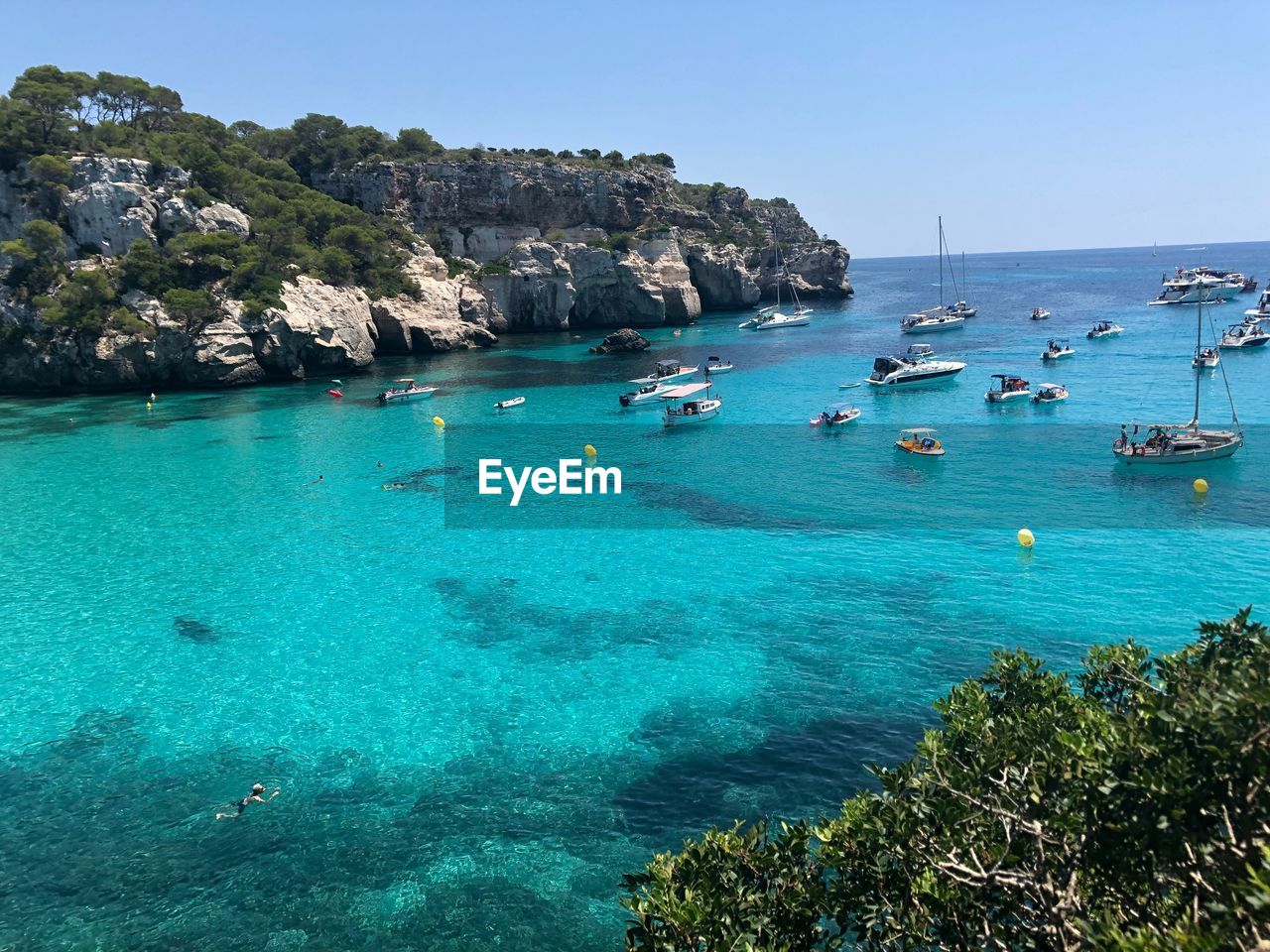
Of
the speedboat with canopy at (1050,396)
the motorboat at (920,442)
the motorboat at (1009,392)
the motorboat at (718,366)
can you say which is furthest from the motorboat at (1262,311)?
the motorboat at (920,442)

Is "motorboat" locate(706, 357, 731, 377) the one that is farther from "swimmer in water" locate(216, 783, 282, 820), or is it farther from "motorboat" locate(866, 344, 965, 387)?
"swimmer in water" locate(216, 783, 282, 820)

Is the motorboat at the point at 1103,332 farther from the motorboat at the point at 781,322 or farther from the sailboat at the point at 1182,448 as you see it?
the sailboat at the point at 1182,448

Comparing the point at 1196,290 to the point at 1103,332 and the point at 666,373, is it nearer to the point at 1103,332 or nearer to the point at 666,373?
the point at 1103,332

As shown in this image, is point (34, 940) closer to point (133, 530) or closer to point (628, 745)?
point (628, 745)

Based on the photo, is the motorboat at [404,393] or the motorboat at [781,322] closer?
the motorboat at [404,393]

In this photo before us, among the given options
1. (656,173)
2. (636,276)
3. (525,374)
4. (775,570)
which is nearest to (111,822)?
(775,570)
